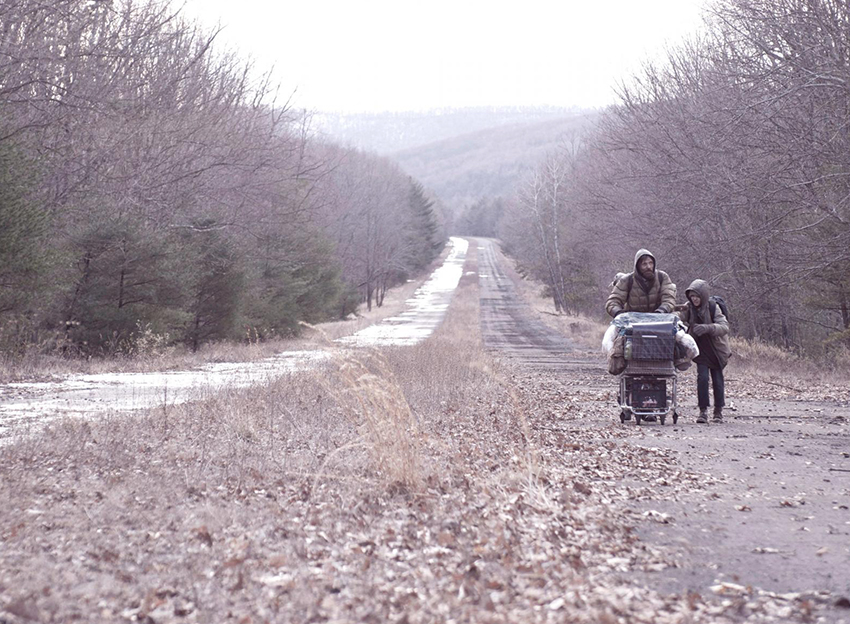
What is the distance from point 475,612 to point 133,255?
21445 millimetres

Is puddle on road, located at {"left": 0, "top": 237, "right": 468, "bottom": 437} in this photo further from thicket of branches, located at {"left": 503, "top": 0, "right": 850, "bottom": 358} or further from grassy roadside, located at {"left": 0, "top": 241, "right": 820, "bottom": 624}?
thicket of branches, located at {"left": 503, "top": 0, "right": 850, "bottom": 358}

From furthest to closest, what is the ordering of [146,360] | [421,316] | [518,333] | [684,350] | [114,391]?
[421,316]
[518,333]
[146,360]
[114,391]
[684,350]

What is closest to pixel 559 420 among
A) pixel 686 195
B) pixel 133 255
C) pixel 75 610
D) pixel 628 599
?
pixel 628 599

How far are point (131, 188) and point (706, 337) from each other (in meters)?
19.3

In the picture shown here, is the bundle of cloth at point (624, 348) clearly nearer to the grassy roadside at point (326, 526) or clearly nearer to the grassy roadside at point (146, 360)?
the grassy roadside at point (326, 526)

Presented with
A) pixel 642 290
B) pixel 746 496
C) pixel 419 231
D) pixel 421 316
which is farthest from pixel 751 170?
pixel 419 231

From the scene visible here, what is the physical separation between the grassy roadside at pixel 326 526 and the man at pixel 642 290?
6.59 feet

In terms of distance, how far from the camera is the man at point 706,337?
472 inches

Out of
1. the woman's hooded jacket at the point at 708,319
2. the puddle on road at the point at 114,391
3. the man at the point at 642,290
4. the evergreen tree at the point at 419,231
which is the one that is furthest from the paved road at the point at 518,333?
the man at the point at 642,290

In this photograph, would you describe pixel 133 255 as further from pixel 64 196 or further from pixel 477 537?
pixel 477 537

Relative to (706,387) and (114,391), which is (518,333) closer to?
(114,391)

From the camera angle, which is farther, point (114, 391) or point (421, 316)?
point (421, 316)

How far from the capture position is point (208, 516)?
625 cm

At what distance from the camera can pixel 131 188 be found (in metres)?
25.9
